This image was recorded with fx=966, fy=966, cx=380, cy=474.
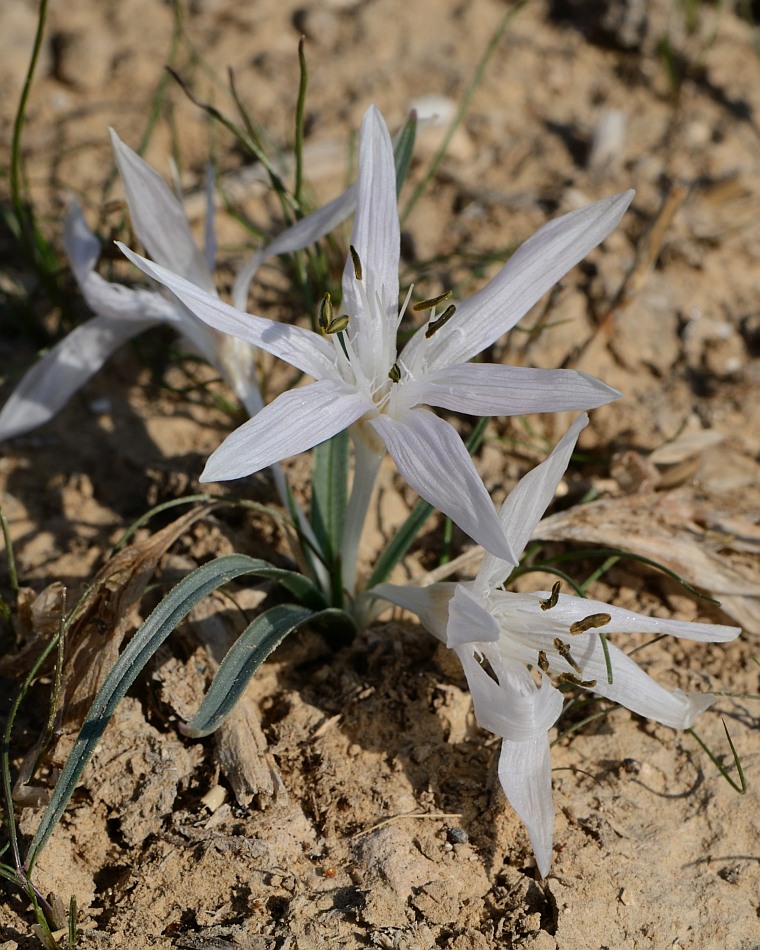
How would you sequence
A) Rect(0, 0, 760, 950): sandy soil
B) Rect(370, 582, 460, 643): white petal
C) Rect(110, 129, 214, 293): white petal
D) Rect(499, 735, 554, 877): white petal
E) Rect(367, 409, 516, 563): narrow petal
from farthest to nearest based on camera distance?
Rect(110, 129, 214, 293): white petal < Rect(370, 582, 460, 643): white petal < Rect(0, 0, 760, 950): sandy soil < Rect(499, 735, 554, 877): white petal < Rect(367, 409, 516, 563): narrow petal

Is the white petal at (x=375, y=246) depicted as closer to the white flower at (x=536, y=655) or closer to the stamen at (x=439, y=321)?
the stamen at (x=439, y=321)

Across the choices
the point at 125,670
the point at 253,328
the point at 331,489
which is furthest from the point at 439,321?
the point at 125,670

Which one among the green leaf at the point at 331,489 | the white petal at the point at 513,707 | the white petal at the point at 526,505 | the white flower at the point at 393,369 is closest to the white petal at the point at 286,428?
the white flower at the point at 393,369

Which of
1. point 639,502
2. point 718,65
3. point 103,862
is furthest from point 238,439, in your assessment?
point 718,65

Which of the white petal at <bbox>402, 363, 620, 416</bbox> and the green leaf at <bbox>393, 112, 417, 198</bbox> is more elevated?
the green leaf at <bbox>393, 112, 417, 198</bbox>

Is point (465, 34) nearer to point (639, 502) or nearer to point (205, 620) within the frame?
point (639, 502)

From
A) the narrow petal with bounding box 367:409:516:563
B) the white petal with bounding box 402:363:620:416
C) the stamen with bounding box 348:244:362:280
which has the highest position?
the stamen with bounding box 348:244:362:280

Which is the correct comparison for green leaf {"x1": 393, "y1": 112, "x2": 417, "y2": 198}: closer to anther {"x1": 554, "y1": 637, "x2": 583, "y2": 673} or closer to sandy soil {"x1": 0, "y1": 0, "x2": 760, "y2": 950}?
sandy soil {"x1": 0, "y1": 0, "x2": 760, "y2": 950}

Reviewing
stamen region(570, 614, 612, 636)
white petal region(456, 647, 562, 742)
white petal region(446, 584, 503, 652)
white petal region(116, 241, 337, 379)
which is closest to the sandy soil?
white petal region(456, 647, 562, 742)
